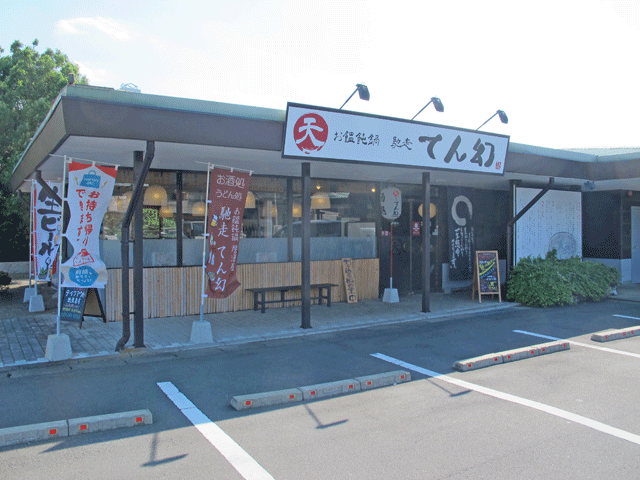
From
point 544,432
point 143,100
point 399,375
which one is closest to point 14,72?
point 143,100

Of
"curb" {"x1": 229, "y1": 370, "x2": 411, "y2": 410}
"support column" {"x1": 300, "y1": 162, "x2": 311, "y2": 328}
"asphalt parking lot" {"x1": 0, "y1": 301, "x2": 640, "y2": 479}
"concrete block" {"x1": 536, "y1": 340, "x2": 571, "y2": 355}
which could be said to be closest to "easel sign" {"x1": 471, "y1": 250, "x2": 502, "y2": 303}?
"asphalt parking lot" {"x1": 0, "y1": 301, "x2": 640, "y2": 479}

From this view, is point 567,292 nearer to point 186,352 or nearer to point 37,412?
point 186,352

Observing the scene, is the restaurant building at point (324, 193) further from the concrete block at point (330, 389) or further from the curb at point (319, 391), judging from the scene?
the concrete block at point (330, 389)

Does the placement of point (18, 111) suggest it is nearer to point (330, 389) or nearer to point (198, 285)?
point (198, 285)

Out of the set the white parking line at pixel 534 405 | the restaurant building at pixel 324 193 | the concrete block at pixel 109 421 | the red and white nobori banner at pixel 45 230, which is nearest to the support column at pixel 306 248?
the restaurant building at pixel 324 193

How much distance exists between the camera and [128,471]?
3799 mm

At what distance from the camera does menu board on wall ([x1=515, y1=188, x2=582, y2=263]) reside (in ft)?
41.7

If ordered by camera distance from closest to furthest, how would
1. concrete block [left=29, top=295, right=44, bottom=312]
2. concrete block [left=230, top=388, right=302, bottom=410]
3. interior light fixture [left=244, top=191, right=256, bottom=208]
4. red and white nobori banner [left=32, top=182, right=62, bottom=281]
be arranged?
concrete block [left=230, top=388, right=302, bottom=410] < interior light fixture [left=244, top=191, right=256, bottom=208] < concrete block [left=29, top=295, right=44, bottom=312] < red and white nobori banner [left=32, top=182, right=62, bottom=281]

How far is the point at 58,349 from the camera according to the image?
6895 mm

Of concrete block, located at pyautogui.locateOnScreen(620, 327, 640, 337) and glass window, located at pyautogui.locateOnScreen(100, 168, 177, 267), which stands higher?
glass window, located at pyautogui.locateOnScreen(100, 168, 177, 267)

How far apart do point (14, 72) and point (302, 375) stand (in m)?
19.3

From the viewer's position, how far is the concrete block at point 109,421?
451 cm

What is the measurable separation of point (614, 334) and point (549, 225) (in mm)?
5496

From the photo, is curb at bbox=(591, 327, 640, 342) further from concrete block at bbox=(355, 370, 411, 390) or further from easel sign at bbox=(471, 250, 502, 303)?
concrete block at bbox=(355, 370, 411, 390)
